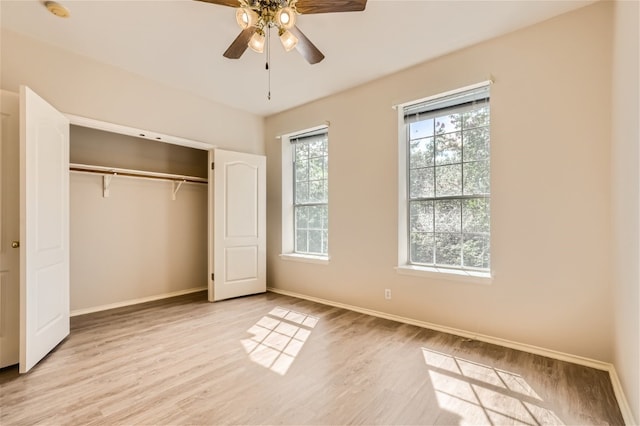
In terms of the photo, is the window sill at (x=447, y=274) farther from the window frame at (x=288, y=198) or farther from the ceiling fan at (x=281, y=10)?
the ceiling fan at (x=281, y=10)

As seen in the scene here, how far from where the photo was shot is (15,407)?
1.88 meters

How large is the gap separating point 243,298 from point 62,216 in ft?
7.72

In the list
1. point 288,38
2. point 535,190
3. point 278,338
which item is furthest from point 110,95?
point 535,190

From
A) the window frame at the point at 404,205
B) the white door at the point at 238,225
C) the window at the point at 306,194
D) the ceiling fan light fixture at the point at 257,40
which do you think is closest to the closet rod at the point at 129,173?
the white door at the point at 238,225

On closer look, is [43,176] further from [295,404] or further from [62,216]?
[295,404]

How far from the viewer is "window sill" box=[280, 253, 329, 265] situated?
425cm

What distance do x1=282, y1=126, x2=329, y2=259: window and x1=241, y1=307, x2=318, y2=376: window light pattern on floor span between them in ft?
3.58

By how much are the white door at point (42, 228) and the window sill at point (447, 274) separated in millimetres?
3298

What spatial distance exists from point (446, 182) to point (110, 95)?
385 cm

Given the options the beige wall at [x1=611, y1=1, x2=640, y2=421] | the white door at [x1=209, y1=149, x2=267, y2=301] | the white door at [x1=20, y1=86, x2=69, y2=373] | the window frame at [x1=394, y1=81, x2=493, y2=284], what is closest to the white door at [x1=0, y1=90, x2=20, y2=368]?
the white door at [x1=20, y1=86, x2=69, y2=373]

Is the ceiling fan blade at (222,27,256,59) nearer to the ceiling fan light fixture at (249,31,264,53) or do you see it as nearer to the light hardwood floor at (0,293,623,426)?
the ceiling fan light fixture at (249,31,264,53)

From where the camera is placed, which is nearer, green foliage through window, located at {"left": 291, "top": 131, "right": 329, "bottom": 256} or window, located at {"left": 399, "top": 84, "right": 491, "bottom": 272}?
window, located at {"left": 399, "top": 84, "right": 491, "bottom": 272}

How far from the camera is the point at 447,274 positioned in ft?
10.1

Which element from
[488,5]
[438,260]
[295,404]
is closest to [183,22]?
[488,5]
